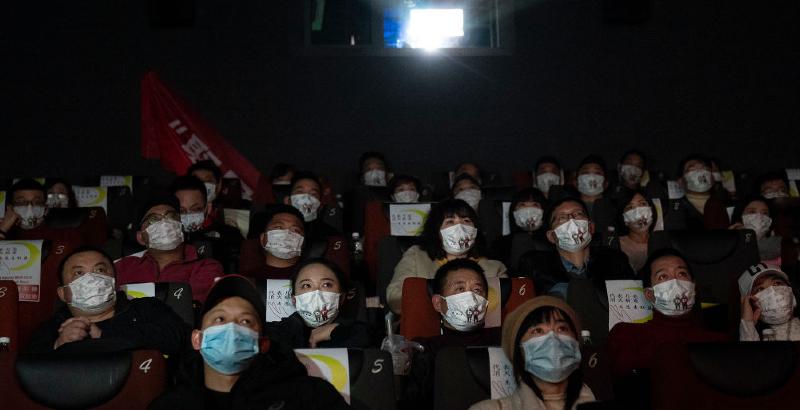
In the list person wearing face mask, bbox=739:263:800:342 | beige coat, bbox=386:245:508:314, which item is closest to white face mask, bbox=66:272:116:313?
beige coat, bbox=386:245:508:314

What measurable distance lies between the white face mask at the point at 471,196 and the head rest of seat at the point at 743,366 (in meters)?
3.70

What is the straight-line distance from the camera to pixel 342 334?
4.23 meters

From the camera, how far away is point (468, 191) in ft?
23.3

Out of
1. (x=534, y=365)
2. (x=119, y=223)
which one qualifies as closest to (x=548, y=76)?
(x=119, y=223)

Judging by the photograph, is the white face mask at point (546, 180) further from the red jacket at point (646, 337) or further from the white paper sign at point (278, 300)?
the white paper sign at point (278, 300)

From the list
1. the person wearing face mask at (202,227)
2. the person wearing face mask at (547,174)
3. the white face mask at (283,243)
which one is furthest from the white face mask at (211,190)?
the person wearing face mask at (547,174)

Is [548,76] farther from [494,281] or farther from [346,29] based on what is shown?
[494,281]

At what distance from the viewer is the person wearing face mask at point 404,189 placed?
23.3 feet

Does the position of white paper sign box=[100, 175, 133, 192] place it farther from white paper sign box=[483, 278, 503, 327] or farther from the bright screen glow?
white paper sign box=[483, 278, 503, 327]

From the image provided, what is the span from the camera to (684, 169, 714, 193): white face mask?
7504 mm

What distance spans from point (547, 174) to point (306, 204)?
240 cm

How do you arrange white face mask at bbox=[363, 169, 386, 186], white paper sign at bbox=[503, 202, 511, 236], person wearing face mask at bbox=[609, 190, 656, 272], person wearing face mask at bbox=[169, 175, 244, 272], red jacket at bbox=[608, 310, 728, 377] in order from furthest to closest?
white face mask at bbox=[363, 169, 386, 186] < white paper sign at bbox=[503, 202, 511, 236] < person wearing face mask at bbox=[609, 190, 656, 272] < person wearing face mask at bbox=[169, 175, 244, 272] < red jacket at bbox=[608, 310, 728, 377]

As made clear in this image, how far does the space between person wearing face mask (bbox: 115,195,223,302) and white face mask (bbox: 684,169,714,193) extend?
13.0ft

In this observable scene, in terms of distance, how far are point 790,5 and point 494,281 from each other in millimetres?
6618
